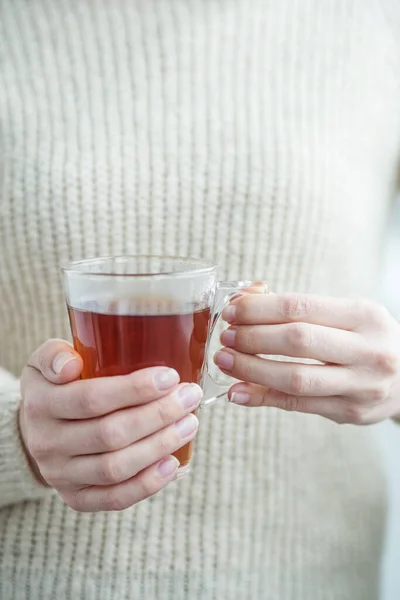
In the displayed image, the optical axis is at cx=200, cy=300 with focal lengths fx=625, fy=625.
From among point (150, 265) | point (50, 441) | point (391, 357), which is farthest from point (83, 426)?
point (391, 357)

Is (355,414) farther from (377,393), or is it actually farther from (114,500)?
(114,500)

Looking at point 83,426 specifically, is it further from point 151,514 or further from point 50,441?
point 151,514

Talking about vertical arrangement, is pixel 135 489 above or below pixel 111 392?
below

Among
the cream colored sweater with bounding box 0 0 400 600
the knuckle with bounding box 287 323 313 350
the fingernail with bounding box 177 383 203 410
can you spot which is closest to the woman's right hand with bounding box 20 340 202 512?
the fingernail with bounding box 177 383 203 410

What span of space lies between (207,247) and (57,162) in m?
0.24

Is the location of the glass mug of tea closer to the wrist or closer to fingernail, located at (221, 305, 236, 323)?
fingernail, located at (221, 305, 236, 323)

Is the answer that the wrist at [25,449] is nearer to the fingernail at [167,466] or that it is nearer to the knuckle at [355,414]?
the fingernail at [167,466]

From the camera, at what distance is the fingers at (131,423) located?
0.53 metres

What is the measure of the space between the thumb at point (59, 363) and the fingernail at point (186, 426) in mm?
102

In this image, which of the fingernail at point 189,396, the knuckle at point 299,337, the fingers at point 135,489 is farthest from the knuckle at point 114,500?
the knuckle at point 299,337

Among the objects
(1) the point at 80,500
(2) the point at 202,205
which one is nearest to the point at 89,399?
(1) the point at 80,500

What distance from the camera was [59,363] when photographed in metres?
0.55

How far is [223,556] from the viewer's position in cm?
84

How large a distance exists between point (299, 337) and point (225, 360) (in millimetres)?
73
